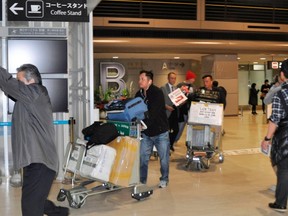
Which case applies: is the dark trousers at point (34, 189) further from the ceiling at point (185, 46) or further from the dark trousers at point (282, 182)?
the ceiling at point (185, 46)

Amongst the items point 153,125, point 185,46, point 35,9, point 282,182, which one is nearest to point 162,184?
point 153,125

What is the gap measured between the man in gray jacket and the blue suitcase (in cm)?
175

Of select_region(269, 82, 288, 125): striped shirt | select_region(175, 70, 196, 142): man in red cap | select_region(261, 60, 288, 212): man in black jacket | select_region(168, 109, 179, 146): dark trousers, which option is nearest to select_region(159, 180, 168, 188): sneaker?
select_region(261, 60, 288, 212): man in black jacket

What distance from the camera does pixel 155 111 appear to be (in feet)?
18.7

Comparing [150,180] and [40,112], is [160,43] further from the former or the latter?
[40,112]

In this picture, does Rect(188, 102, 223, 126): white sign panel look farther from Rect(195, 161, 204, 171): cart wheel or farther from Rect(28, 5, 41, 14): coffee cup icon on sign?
Rect(28, 5, 41, 14): coffee cup icon on sign

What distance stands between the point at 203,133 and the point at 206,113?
1.48 ft

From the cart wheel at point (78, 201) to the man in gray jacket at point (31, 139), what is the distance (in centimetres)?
151

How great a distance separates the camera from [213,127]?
7387 millimetres

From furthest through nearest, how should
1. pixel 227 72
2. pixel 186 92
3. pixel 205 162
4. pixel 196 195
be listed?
pixel 227 72
pixel 186 92
pixel 205 162
pixel 196 195

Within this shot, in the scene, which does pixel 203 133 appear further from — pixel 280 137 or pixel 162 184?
pixel 280 137

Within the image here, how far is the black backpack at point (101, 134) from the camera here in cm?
488

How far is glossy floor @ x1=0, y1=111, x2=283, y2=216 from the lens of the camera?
4992 mm

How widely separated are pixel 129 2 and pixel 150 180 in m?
8.08
